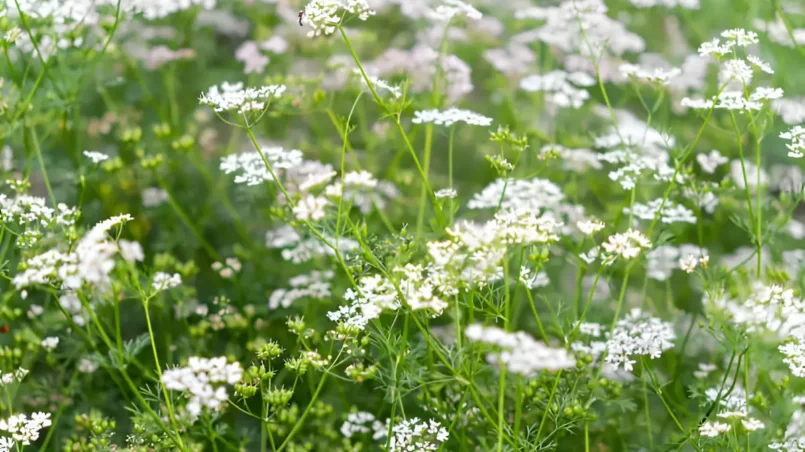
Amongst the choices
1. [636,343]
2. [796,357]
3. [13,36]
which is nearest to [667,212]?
[636,343]

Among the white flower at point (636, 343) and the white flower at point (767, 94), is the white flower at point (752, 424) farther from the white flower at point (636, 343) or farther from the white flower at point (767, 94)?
the white flower at point (767, 94)

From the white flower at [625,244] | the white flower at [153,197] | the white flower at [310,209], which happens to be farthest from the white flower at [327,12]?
the white flower at [153,197]

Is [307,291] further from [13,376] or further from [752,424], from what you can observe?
[752,424]

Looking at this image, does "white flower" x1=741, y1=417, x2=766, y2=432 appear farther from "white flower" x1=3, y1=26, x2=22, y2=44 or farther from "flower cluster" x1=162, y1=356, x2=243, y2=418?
"white flower" x1=3, y1=26, x2=22, y2=44

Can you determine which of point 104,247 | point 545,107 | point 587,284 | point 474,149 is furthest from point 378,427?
point 545,107

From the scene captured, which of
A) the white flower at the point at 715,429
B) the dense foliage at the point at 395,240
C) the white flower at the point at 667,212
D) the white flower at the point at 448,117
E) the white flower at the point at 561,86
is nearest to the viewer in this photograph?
the white flower at the point at 715,429

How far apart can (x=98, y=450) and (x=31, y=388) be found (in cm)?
82

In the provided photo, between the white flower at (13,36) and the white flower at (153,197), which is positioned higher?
the white flower at (13,36)

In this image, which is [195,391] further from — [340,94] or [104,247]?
[340,94]

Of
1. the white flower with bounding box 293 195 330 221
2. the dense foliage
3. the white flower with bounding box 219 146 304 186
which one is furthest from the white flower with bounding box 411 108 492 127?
the white flower with bounding box 293 195 330 221

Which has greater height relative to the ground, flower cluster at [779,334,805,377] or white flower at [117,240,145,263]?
white flower at [117,240,145,263]

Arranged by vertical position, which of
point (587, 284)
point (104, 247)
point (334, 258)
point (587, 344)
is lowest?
point (587, 284)

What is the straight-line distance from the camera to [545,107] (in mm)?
3961

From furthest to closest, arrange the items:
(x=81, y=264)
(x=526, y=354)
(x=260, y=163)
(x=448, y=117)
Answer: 1. (x=260, y=163)
2. (x=448, y=117)
3. (x=81, y=264)
4. (x=526, y=354)
